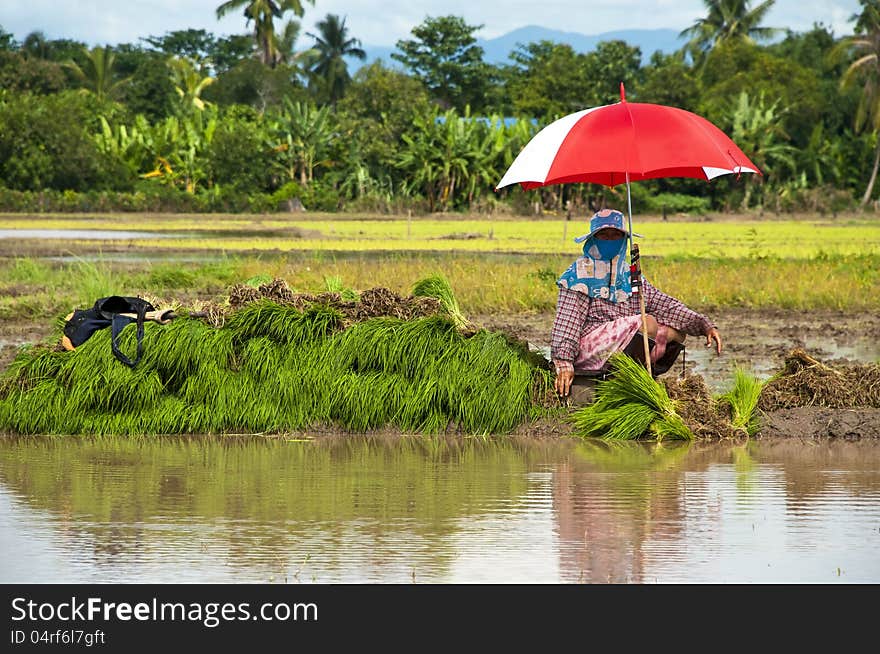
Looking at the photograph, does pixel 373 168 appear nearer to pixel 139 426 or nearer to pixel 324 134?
pixel 324 134

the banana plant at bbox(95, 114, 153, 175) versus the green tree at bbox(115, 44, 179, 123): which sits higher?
the green tree at bbox(115, 44, 179, 123)

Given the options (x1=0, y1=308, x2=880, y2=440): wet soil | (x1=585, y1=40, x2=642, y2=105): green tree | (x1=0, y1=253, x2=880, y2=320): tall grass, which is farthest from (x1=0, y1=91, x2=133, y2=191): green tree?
(x1=0, y1=308, x2=880, y2=440): wet soil

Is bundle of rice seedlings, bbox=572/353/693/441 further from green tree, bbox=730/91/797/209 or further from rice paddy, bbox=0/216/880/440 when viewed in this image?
green tree, bbox=730/91/797/209

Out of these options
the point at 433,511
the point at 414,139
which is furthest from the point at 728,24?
the point at 433,511

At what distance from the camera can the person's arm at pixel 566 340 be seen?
29.3ft

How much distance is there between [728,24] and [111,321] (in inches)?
2826

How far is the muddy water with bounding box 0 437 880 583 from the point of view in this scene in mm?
5676

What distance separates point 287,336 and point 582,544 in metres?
3.72

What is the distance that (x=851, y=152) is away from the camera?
191ft

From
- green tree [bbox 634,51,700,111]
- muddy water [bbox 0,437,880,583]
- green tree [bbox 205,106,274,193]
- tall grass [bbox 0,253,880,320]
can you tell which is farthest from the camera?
green tree [bbox 634,51,700,111]

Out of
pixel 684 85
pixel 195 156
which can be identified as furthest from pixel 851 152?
pixel 195 156

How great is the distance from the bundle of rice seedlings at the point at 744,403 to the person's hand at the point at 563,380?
108 centimetres

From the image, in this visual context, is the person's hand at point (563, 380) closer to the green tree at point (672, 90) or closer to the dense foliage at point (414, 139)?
the dense foliage at point (414, 139)

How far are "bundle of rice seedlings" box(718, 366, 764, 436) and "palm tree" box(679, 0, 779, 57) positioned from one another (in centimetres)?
6874
